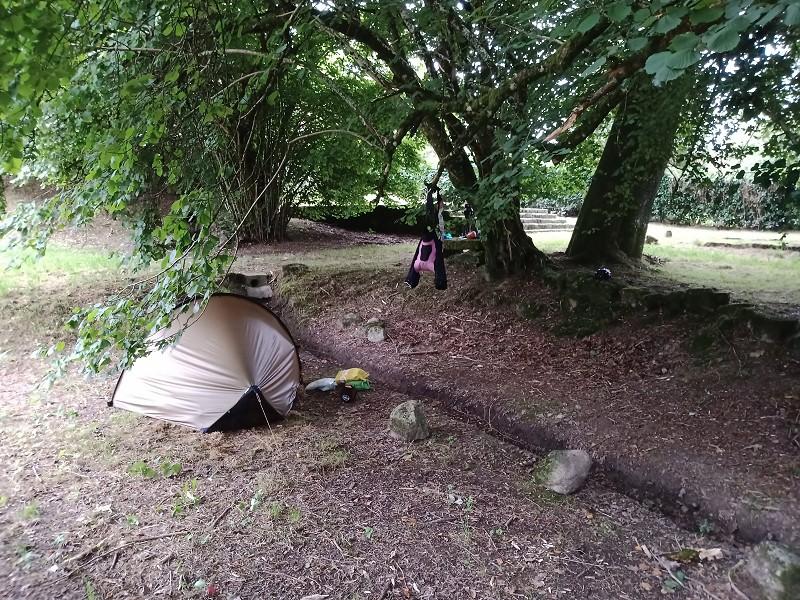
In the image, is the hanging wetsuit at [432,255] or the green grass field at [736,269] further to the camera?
the green grass field at [736,269]

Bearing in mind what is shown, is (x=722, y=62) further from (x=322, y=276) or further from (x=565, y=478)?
(x=322, y=276)

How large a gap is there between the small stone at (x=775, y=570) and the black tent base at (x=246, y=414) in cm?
348

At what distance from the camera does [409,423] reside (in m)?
4.25

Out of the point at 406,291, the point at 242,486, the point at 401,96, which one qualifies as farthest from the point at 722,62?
the point at 242,486

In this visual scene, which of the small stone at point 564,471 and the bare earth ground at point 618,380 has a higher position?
the bare earth ground at point 618,380

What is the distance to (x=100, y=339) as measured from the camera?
9.27ft

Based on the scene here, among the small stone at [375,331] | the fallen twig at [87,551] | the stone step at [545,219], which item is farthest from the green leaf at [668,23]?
the stone step at [545,219]

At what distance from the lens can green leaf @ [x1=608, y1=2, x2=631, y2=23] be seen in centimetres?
198

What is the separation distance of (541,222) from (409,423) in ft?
40.2

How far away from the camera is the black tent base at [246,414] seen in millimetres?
4398

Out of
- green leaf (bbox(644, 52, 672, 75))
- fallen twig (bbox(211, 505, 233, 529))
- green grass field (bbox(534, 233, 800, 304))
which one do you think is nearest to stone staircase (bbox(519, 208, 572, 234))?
green grass field (bbox(534, 233, 800, 304))

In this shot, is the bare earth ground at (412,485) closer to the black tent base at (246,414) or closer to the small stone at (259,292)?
the black tent base at (246,414)

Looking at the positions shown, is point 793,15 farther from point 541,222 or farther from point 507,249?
point 541,222

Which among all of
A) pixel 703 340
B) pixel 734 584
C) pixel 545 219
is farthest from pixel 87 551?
pixel 545 219
